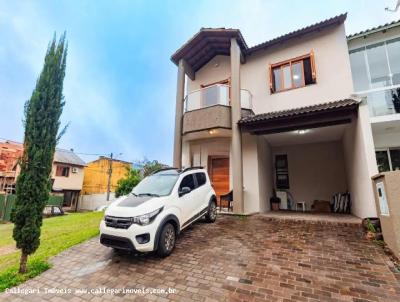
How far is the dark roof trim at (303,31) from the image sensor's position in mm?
9266

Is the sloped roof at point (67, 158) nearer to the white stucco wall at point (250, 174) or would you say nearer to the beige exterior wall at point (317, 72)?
the white stucco wall at point (250, 174)

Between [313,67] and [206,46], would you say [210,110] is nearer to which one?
[206,46]

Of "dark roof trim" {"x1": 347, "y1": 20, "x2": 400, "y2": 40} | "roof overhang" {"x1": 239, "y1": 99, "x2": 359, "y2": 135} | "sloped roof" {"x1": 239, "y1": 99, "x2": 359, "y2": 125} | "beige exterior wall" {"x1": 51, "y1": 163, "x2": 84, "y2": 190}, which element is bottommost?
"beige exterior wall" {"x1": 51, "y1": 163, "x2": 84, "y2": 190}

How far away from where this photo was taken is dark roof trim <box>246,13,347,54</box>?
927cm

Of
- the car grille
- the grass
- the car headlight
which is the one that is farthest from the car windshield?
the grass

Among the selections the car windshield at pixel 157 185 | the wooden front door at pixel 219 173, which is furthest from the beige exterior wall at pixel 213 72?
the car windshield at pixel 157 185

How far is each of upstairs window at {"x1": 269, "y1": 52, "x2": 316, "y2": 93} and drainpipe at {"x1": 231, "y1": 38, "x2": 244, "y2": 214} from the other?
6.75ft

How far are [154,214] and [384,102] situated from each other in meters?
9.46

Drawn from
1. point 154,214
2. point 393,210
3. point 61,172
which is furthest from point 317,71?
point 61,172

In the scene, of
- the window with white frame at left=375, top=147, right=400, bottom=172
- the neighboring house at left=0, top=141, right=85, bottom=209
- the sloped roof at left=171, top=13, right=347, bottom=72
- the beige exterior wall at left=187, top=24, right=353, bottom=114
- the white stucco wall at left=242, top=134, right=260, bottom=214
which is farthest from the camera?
the neighboring house at left=0, top=141, right=85, bottom=209

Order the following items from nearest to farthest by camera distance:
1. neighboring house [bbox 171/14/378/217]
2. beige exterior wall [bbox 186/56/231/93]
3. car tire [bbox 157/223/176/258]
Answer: car tire [bbox 157/223/176/258]
neighboring house [bbox 171/14/378/217]
beige exterior wall [bbox 186/56/231/93]

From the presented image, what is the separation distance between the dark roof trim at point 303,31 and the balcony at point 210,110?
8.85ft

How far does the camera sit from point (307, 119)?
26.4 ft

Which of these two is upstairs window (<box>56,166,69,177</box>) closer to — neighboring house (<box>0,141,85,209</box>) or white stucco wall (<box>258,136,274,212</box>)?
neighboring house (<box>0,141,85,209</box>)
